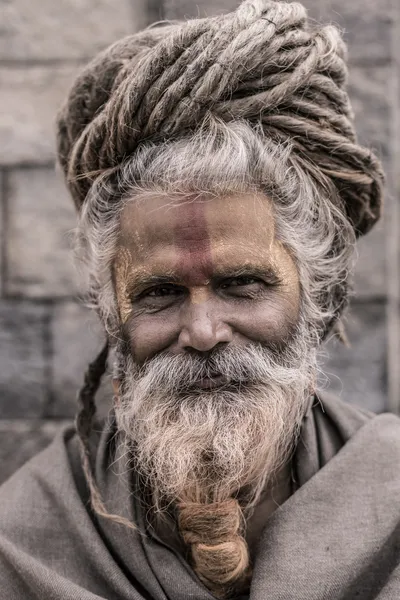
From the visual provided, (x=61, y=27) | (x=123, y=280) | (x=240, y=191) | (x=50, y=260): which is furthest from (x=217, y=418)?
(x=61, y=27)

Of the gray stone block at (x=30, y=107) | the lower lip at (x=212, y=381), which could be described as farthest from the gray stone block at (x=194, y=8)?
the lower lip at (x=212, y=381)

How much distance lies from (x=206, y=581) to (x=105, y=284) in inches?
35.1

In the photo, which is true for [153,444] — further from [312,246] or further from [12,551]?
[312,246]

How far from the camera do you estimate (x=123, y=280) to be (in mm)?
2209

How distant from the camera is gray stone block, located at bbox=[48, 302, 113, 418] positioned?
3297 millimetres

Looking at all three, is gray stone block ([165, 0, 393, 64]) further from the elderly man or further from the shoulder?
the shoulder

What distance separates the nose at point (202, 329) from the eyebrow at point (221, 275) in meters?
0.09

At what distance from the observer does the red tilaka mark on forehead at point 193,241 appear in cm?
206

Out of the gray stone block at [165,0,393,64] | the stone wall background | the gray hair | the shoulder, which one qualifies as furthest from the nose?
the gray stone block at [165,0,393,64]

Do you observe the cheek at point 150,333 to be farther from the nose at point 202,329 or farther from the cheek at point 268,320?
the cheek at point 268,320

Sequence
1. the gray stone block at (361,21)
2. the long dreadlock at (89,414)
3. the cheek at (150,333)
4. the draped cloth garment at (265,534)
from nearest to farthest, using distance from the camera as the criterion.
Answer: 1. the draped cloth garment at (265,534)
2. the cheek at (150,333)
3. the long dreadlock at (89,414)
4. the gray stone block at (361,21)

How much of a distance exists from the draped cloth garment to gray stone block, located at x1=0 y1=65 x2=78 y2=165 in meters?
1.45

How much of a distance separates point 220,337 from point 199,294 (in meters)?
0.13

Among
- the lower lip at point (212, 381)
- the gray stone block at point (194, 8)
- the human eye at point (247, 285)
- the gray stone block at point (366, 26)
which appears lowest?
the lower lip at point (212, 381)
